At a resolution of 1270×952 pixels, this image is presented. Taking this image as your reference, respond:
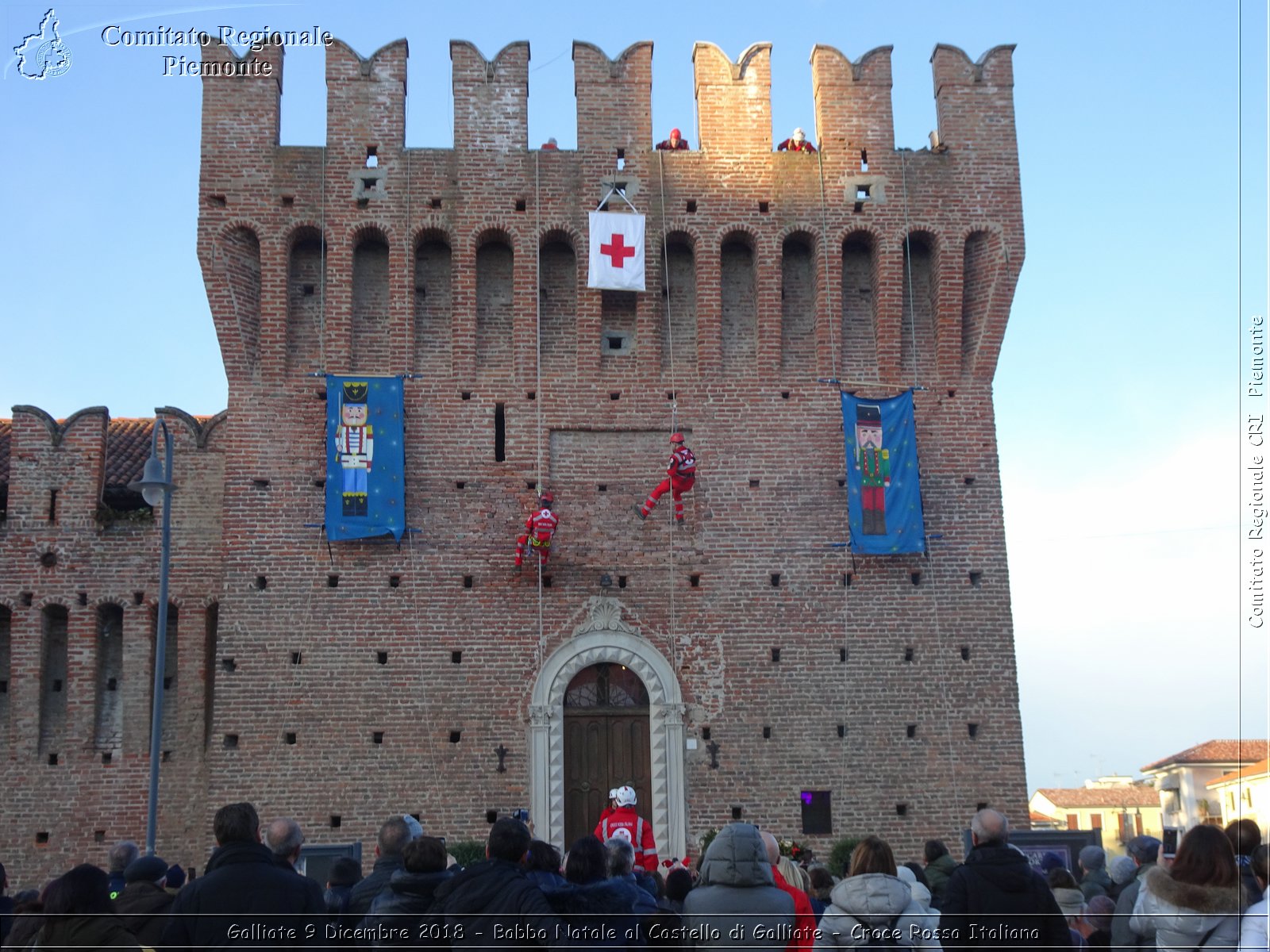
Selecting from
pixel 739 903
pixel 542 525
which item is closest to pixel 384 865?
pixel 739 903

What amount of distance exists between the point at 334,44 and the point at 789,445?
10.1 metres

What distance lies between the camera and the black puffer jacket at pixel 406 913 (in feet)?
23.2

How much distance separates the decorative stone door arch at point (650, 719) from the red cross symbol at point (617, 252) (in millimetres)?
5341

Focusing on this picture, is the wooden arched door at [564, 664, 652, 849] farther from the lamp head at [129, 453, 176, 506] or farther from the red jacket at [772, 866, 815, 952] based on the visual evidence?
the red jacket at [772, 866, 815, 952]

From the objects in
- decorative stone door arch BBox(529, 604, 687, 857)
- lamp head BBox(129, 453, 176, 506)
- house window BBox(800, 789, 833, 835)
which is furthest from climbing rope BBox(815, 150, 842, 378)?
lamp head BBox(129, 453, 176, 506)

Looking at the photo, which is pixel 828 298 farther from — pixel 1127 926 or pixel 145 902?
pixel 145 902

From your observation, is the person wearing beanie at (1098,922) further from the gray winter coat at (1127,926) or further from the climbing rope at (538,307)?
the climbing rope at (538,307)

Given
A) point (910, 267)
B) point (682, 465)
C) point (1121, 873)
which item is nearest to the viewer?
point (1121, 873)

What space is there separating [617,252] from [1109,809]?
47.3 meters

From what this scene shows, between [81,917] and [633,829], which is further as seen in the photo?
[633,829]

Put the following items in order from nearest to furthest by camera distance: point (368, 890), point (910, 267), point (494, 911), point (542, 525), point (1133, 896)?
point (494, 911) → point (1133, 896) → point (368, 890) → point (542, 525) → point (910, 267)

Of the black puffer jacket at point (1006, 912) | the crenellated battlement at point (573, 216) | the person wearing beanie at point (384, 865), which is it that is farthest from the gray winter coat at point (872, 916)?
the crenellated battlement at point (573, 216)

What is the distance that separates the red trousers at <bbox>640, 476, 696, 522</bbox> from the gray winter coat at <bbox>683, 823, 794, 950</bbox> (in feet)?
41.7

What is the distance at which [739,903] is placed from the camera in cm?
714
